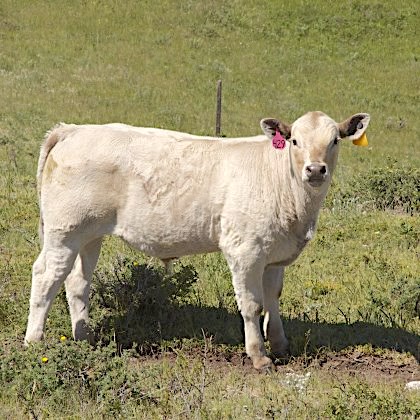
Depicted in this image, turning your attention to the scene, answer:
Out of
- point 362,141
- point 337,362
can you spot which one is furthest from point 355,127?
point 337,362

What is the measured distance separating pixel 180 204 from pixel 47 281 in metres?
1.41

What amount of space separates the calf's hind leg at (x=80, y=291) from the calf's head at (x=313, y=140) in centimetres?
207

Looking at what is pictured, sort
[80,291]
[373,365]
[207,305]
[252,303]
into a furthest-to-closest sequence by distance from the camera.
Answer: [207,305] → [80,291] → [373,365] → [252,303]

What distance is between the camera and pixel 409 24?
40750mm

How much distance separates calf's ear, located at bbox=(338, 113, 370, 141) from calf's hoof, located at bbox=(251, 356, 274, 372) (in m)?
2.11

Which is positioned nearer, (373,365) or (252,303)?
(252,303)

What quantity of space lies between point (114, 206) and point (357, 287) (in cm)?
333

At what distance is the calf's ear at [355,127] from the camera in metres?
7.52

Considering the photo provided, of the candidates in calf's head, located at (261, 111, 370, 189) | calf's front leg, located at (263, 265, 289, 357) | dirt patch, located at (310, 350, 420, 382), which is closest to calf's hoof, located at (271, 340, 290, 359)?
calf's front leg, located at (263, 265, 289, 357)

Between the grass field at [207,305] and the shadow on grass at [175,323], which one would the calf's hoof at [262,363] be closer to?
the grass field at [207,305]

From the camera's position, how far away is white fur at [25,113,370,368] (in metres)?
7.45

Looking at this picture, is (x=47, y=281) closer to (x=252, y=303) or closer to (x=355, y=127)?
(x=252, y=303)

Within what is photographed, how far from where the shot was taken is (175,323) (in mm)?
8445

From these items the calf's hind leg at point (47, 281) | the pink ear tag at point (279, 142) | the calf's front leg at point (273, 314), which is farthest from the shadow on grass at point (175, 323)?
the pink ear tag at point (279, 142)
